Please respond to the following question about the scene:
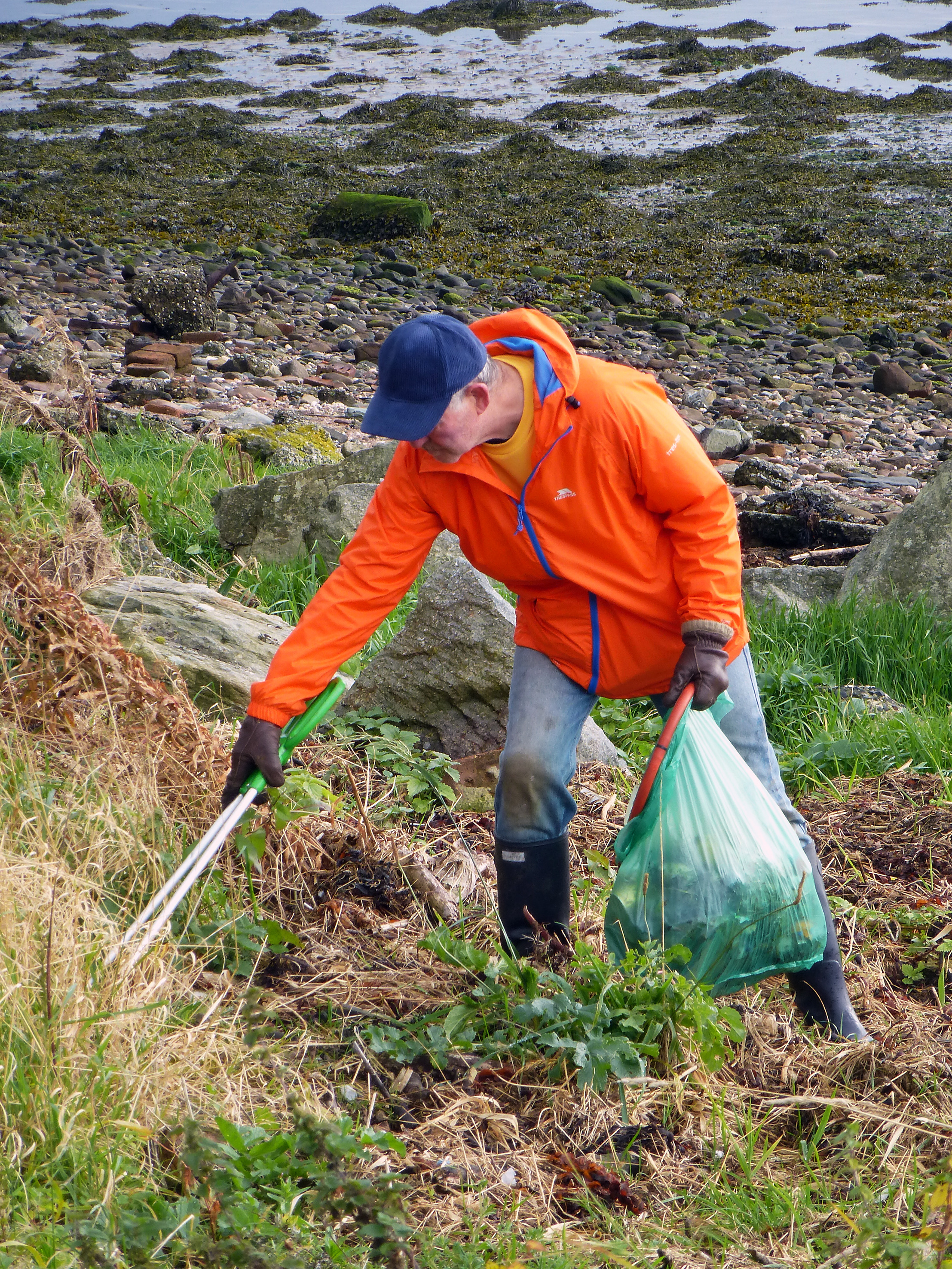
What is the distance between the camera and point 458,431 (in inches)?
101

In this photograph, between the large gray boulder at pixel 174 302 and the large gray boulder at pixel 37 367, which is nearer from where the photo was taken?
the large gray boulder at pixel 37 367

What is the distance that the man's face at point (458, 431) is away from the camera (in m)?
2.55

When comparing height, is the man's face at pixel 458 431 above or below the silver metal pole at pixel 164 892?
above

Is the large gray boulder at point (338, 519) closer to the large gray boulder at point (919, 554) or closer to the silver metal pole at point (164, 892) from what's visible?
the large gray boulder at point (919, 554)

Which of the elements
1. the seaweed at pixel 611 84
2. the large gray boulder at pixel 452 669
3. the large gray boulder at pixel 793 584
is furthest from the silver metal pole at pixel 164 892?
the seaweed at pixel 611 84

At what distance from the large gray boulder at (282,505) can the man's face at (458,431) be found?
3356 mm

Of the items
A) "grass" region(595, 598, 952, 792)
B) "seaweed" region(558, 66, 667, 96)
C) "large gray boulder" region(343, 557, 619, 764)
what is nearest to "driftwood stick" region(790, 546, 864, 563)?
"grass" region(595, 598, 952, 792)

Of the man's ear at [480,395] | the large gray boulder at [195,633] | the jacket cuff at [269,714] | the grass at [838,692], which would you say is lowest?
the grass at [838,692]

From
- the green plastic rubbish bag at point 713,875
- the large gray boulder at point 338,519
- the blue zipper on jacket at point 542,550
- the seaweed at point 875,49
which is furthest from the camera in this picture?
the seaweed at point 875,49

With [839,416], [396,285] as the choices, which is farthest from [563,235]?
[839,416]

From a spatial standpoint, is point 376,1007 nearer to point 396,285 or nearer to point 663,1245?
point 663,1245

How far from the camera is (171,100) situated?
111ft

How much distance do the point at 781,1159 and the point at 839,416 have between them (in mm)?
9870

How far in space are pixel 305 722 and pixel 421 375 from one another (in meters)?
0.84
